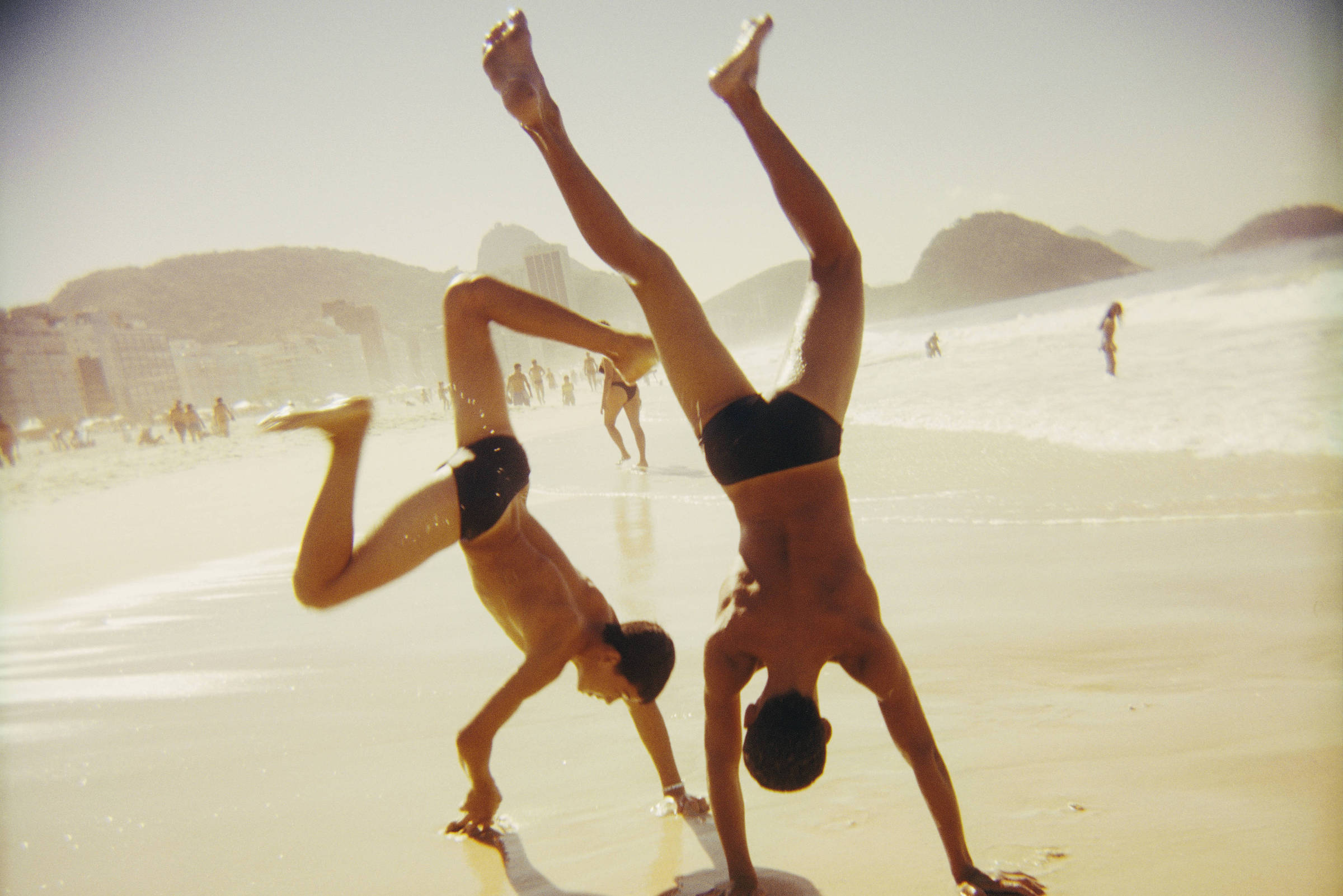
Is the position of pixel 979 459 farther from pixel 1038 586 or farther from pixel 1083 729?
pixel 1083 729

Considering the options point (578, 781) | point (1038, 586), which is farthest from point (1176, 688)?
point (578, 781)

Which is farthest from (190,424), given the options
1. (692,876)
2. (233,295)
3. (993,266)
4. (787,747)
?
(993,266)

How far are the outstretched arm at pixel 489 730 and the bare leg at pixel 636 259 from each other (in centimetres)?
90

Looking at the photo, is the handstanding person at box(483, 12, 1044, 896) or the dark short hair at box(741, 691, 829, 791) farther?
the handstanding person at box(483, 12, 1044, 896)

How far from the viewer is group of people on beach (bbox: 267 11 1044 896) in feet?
6.63

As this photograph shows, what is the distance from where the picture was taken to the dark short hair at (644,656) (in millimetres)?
2486

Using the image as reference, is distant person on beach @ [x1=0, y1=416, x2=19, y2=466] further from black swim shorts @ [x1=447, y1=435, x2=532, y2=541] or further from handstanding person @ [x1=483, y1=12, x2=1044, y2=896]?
handstanding person @ [x1=483, y1=12, x2=1044, y2=896]

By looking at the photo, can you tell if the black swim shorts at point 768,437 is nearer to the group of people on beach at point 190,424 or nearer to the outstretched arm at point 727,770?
the outstretched arm at point 727,770

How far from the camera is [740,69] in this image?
270cm

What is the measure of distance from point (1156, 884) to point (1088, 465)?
21.5ft

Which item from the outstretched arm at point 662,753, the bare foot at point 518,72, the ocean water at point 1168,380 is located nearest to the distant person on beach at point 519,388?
the ocean water at point 1168,380

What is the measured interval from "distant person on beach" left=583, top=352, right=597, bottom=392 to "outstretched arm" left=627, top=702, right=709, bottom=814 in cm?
2001

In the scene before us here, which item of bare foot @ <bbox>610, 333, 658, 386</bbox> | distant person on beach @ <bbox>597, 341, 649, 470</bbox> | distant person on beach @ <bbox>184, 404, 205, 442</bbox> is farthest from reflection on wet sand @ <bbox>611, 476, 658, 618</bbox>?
distant person on beach @ <bbox>184, 404, 205, 442</bbox>

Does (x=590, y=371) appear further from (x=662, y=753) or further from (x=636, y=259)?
(x=662, y=753)
